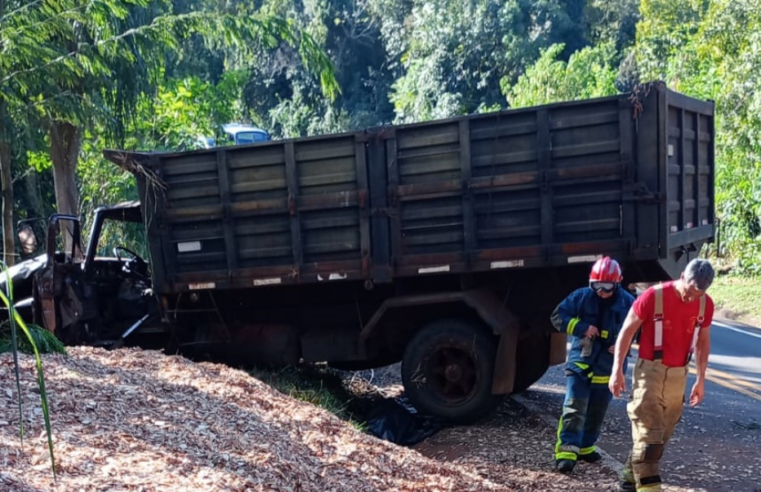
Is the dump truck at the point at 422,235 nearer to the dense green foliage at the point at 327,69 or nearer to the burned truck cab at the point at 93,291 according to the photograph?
the burned truck cab at the point at 93,291

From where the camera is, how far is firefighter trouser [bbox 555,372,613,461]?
6129 mm

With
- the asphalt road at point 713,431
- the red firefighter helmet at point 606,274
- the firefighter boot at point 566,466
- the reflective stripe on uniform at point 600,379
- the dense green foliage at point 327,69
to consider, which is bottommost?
the asphalt road at point 713,431

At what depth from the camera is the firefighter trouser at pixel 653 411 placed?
519 cm

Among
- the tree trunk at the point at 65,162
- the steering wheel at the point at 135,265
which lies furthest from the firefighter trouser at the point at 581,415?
the tree trunk at the point at 65,162

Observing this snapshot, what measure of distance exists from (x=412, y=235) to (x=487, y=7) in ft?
78.5

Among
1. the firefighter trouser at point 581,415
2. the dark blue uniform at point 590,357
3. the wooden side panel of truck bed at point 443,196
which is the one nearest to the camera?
the firefighter trouser at point 581,415

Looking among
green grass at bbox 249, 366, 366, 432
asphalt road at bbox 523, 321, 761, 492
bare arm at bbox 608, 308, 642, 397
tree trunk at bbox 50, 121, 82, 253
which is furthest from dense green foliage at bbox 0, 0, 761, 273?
bare arm at bbox 608, 308, 642, 397

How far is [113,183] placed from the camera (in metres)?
15.8

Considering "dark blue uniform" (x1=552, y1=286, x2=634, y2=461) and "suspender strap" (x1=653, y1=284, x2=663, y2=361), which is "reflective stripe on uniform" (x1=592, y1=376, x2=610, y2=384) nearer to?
"dark blue uniform" (x1=552, y1=286, x2=634, y2=461)

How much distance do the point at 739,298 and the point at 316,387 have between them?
1194 cm

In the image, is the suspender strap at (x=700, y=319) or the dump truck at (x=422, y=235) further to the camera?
the dump truck at (x=422, y=235)

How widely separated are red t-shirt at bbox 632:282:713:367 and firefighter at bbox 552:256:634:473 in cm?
101

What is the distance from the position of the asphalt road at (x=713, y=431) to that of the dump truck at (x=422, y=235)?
0.97 m

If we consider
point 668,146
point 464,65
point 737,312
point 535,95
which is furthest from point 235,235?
point 464,65
